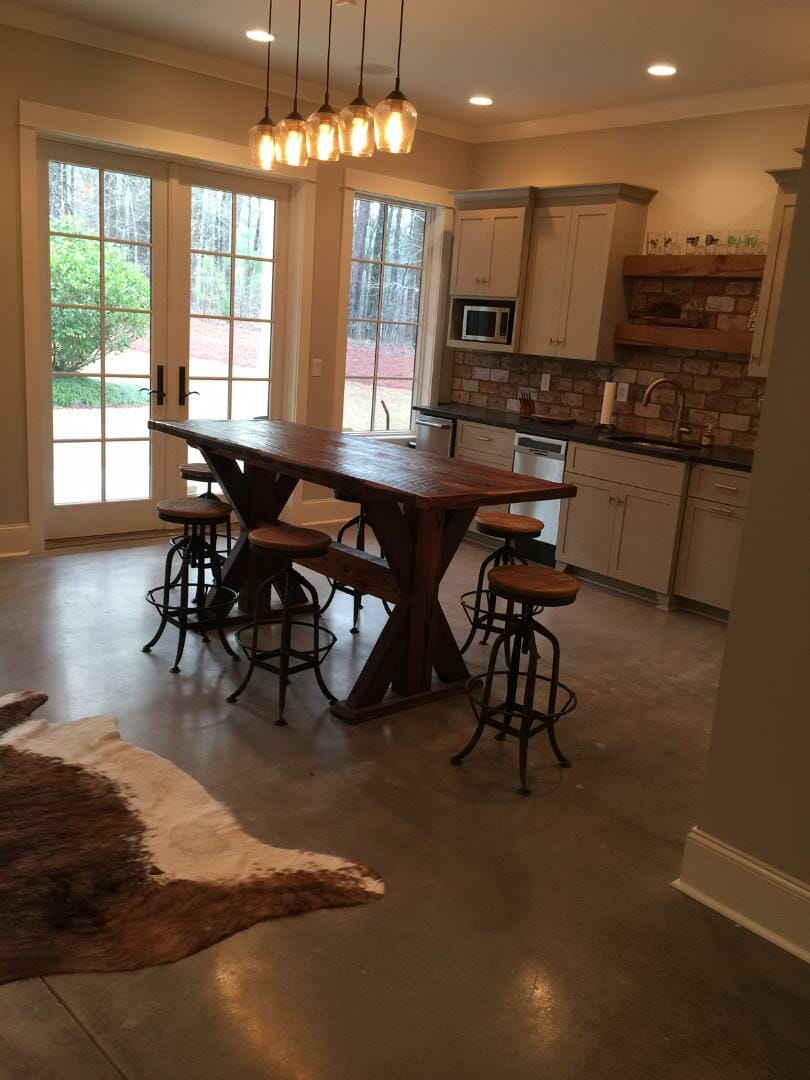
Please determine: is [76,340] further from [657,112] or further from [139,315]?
[657,112]

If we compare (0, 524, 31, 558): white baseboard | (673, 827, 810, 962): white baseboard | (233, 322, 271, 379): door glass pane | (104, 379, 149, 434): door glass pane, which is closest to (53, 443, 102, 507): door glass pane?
(104, 379, 149, 434): door glass pane

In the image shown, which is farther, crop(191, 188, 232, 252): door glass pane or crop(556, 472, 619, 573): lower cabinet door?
crop(191, 188, 232, 252): door glass pane

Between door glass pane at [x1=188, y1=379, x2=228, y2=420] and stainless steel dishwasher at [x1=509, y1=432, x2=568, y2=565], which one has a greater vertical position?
door glass pane at [x1=188, y1=379, x2=228, y2=420]

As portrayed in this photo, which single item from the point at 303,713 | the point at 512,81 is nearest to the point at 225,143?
the point at 512,81

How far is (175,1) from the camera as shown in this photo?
4164 millimetres

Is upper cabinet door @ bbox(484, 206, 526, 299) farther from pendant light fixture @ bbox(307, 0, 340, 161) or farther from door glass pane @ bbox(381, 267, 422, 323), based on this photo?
pendant light fixture @ bbox(307, 0, 340, 161)

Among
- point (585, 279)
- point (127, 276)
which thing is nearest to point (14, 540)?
point (127, 276)

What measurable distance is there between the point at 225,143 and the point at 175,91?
0.38 m

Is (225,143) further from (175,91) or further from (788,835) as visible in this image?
(788,835)

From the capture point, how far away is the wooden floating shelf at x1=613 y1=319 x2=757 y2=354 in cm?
489

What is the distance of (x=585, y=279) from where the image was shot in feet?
17.9

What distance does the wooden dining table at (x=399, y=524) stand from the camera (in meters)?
3.12

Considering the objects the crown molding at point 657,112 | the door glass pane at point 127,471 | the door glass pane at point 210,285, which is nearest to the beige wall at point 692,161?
the crown molding at point 657,112

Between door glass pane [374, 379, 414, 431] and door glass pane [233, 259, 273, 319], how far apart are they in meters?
1.07
